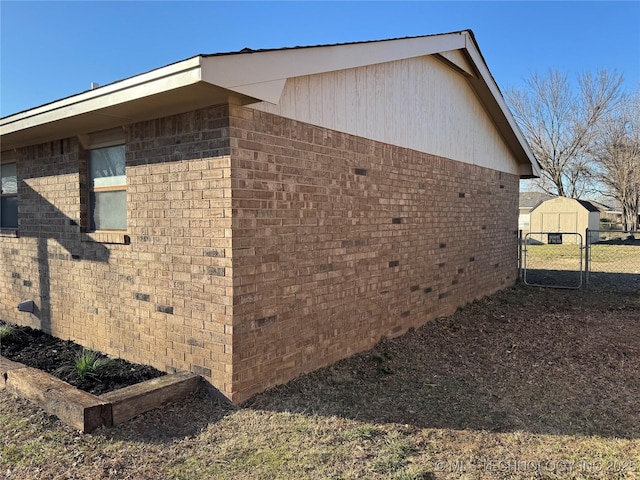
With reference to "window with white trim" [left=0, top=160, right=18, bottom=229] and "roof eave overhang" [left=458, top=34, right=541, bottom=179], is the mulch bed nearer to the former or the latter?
"window with white trim" [left=0, top=160, right=18, bottom=229]

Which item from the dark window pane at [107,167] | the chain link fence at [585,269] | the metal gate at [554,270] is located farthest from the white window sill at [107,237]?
the chain link fence at [585,269]

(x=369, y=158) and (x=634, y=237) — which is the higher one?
(x=369, y=158)

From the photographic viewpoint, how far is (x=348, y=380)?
505 cm

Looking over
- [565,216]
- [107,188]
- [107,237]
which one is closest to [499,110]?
[107,188]

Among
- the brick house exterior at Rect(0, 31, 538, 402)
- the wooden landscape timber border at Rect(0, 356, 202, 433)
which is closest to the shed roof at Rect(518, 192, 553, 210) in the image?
the brick house exterior at Rect(0, 31, 538, 402)

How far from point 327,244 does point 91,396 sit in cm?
279

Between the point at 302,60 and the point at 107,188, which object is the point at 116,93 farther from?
the point at 302,60

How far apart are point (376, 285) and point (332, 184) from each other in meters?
1.63

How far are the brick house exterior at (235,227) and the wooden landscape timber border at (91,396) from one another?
33 cm

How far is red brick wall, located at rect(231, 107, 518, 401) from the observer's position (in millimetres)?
4332

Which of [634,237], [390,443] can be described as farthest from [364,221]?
[634,237]

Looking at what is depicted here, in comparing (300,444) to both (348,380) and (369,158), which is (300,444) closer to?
(348,380)

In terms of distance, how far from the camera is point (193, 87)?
373cm

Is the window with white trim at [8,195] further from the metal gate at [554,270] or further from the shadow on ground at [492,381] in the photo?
the metal gate at [554,270]
